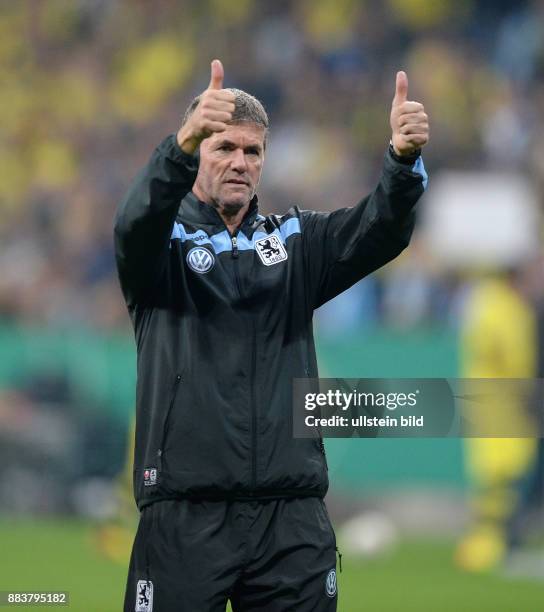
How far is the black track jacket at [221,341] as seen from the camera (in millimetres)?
3564

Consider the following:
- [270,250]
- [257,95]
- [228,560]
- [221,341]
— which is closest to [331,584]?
[228,560]

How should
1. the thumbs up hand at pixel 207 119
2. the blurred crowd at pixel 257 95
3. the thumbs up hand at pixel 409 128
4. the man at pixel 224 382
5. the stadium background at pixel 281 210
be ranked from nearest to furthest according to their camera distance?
the thumbs up hand at pixel 207 119
the man at pixel 224 382
the thumbs up hand at pixel 409 128
the stadium background at pixel 281 210
the blurred crowd at pixel 257 95

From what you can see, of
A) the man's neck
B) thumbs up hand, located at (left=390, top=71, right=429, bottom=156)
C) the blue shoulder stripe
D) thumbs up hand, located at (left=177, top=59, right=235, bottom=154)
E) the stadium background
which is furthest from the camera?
the stadium background

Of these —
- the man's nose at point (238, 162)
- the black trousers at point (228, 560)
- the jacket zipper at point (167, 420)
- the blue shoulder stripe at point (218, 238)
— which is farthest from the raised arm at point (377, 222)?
the black trousers at point (228, 560)

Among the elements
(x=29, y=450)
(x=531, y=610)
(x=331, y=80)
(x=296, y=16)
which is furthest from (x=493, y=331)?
(x=296, y=16)

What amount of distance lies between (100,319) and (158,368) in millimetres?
8344

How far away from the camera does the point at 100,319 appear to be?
11.9 m

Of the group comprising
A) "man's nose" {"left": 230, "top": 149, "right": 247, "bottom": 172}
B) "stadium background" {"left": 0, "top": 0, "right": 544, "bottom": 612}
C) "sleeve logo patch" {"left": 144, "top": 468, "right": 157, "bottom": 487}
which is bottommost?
"sleeve logo patch" {"left": 144, "top": 468, "right": 157, "bottom": 487}

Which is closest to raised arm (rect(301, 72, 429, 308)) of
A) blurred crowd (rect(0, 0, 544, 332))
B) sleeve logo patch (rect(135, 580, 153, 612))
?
sleeve logo patch (rect(135, 580, 153, 612))

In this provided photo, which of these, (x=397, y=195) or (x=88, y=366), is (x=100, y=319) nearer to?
(x=88, y=366)

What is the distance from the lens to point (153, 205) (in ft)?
11.2

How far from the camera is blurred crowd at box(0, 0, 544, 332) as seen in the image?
41.9ft

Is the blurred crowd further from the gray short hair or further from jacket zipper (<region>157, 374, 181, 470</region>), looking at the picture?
jacket zipper (<region>157, 374, 181, 470</region>)

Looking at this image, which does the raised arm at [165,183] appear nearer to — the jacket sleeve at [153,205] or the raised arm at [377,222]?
the jacket sleeve at [153,205]
